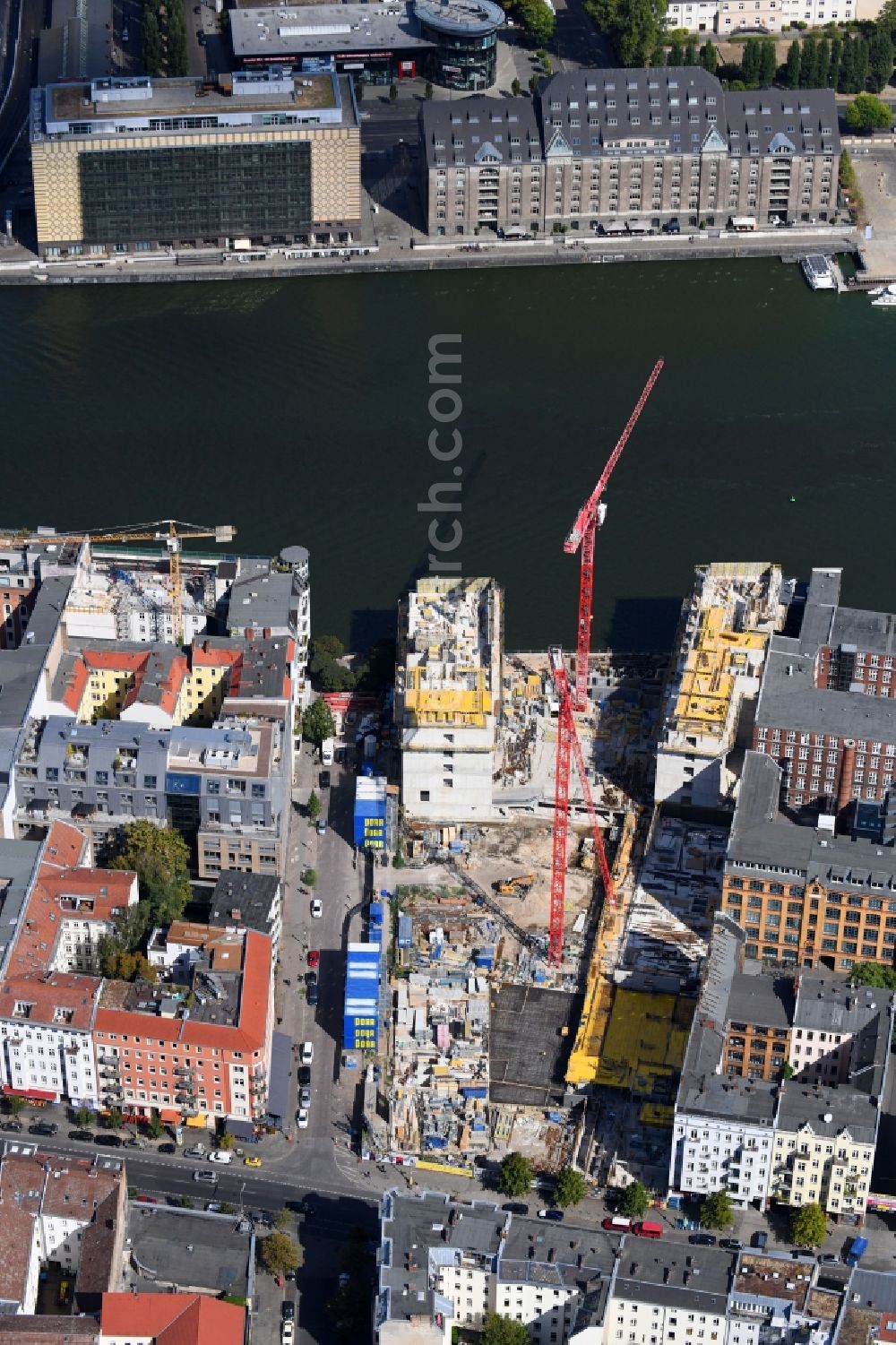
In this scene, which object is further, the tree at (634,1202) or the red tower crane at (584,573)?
the red tower crane at (584,573)

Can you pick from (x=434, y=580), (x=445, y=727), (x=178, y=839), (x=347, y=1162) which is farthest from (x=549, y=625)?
(x=347, y=1162)

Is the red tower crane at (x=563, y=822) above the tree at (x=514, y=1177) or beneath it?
above

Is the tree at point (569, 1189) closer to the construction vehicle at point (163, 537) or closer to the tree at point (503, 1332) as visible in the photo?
the tree at point (503, 1332)

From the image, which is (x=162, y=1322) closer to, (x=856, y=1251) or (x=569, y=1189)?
(x=569, y=1189)

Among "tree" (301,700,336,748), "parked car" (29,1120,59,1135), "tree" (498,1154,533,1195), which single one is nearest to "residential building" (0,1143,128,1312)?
"parked car" (29,1120,59,1135)

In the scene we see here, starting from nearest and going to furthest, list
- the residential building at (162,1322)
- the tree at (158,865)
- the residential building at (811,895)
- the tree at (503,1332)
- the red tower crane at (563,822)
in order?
1. the residential building at (162,1322)
2. the tree at (503,1332)
3. the residential building at (811,895)
4. the tree at (158,865)
5. the red tower crane at (563,822)

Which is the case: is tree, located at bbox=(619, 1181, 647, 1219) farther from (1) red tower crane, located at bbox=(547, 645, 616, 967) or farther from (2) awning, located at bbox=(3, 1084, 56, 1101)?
(2) awning, located at bbox=(3, 1084, 56, 1101)

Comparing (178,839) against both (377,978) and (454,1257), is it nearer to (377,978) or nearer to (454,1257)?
(377,978)

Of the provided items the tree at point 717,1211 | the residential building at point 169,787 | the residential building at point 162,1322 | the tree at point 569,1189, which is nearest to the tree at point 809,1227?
the tree at point 717,1211
